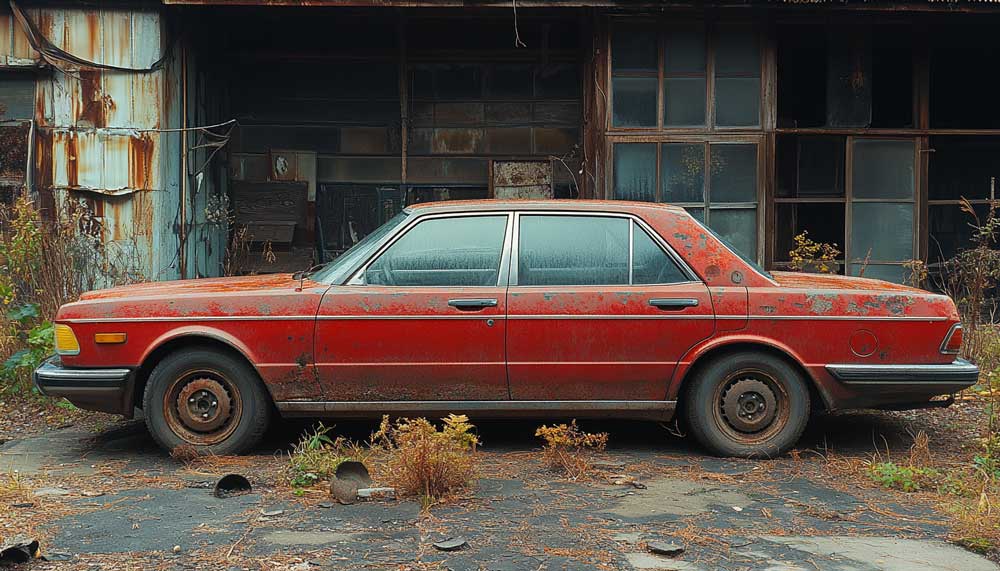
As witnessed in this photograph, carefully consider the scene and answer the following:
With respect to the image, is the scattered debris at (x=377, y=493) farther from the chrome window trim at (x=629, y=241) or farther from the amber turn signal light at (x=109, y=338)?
the amber turn signal light at (x=109, y=338)

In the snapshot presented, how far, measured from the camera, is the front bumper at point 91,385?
6.45 metres

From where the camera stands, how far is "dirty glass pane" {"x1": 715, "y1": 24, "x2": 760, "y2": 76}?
1141cm

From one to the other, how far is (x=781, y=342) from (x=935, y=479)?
1.10 m

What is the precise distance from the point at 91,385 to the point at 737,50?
7513 mm

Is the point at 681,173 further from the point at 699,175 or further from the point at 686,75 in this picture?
the point at 686,75

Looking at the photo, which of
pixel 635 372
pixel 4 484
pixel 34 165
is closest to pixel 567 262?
pixel 635 372

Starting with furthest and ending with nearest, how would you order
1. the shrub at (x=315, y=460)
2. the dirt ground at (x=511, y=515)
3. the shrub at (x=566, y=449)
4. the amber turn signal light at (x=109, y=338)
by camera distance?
the amber turn signal light at (x=109, y=338), the shrub at (x=566, y=449), the shrub at (x=315, y=460), the dirt ground at (x=511, y=515)

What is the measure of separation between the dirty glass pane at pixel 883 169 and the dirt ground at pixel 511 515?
5.09 metres

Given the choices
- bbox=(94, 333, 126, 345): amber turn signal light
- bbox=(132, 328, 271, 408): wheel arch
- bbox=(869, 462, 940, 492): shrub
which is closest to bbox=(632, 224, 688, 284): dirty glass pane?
bbox=(869, 462, 940, 492): shrub

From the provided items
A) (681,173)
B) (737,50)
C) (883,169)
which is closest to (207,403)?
(681,173)

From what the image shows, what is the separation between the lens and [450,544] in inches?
184

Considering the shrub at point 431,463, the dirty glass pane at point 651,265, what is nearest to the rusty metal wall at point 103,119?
the dirty glass pane at point 651,265

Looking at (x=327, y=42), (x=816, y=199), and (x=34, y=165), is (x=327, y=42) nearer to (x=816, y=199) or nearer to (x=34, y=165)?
(x=34, y=165)

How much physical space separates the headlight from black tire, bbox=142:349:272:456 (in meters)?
0.48
